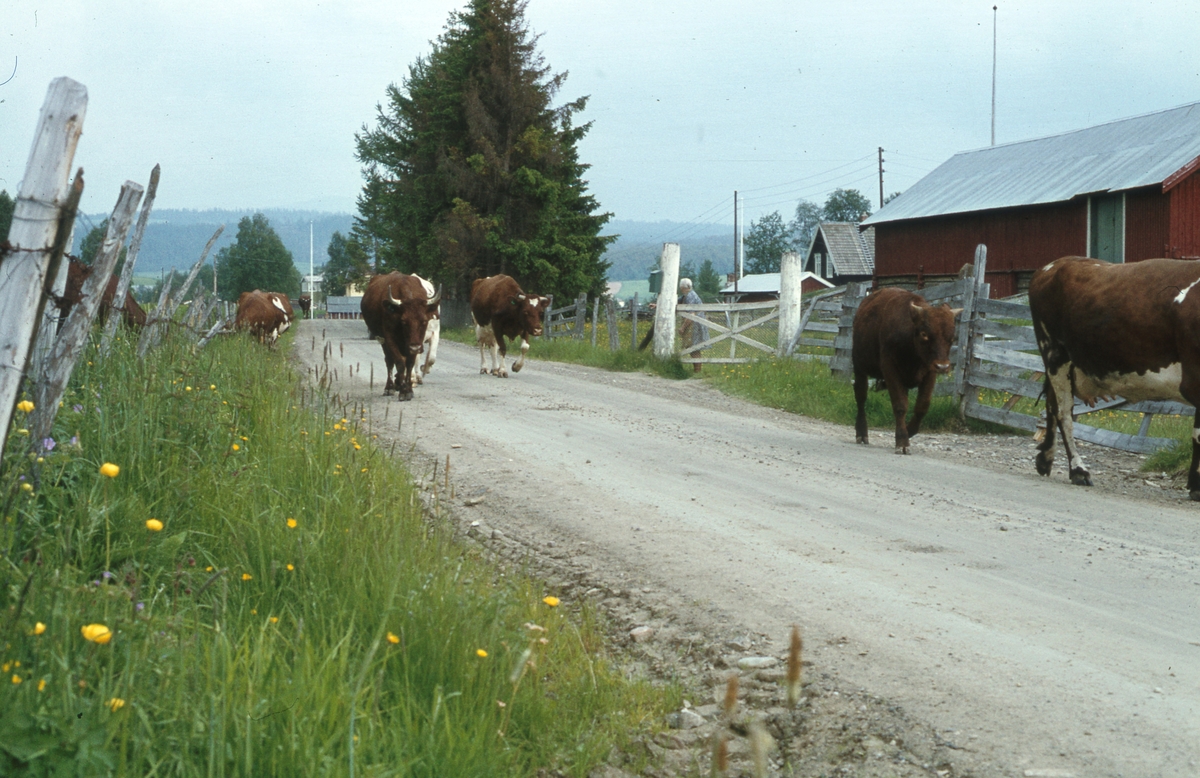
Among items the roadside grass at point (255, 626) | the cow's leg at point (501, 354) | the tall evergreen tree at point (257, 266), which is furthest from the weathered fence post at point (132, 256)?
the tall evergreen tree at point (257, 266)

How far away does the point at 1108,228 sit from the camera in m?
34.7

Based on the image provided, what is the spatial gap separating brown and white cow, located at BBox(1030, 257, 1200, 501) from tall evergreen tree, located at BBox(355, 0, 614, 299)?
109 feet

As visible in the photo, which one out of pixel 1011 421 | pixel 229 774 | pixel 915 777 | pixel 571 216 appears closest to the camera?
pixel 229 774

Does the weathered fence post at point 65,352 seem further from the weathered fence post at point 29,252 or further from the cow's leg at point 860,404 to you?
the cow's leg at point 860,404

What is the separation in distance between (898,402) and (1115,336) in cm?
234

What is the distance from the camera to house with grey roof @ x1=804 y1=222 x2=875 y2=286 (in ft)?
254

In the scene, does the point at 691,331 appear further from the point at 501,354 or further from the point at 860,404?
the point at 860,404

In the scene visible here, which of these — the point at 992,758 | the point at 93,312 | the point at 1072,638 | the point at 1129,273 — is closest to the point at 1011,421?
the point at 1129,273

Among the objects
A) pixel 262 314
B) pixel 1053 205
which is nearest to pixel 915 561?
pixel 262 314

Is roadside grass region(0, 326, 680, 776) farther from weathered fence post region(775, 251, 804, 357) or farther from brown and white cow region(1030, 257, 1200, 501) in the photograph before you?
weathered fence post region(775, 251, 804, 357)

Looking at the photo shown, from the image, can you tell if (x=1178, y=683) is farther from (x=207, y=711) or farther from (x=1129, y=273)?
(x=1129, y=273)

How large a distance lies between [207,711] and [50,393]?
2233 mm

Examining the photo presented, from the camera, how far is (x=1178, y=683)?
427 centimetres

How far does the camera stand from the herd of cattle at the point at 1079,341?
9.17 m
